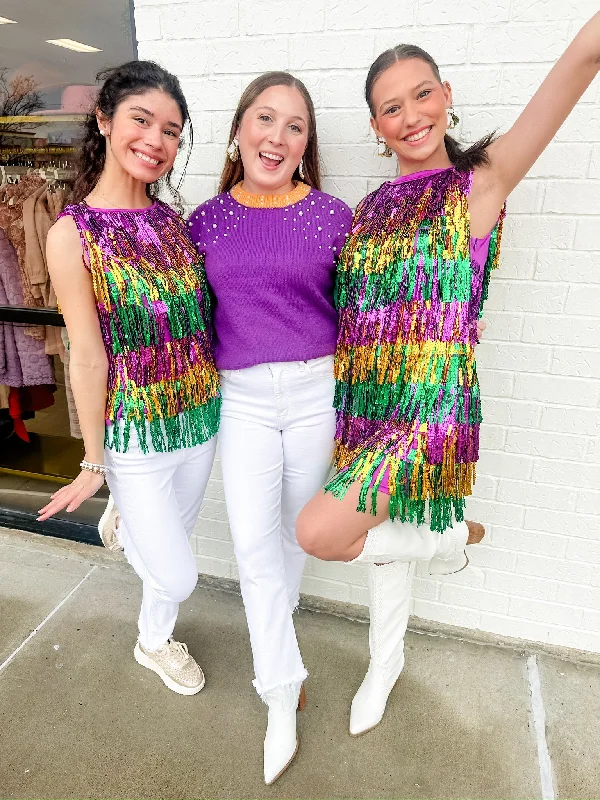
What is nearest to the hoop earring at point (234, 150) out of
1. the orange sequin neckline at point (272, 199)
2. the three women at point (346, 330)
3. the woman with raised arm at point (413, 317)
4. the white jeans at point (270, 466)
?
the three women at point (346, 330)

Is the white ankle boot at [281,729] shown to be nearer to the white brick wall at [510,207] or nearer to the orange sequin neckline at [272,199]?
the white brick wall at [510,207]

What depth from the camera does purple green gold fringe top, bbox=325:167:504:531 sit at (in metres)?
1.45

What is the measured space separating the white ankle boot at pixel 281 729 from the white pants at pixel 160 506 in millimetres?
446

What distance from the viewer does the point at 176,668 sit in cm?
207

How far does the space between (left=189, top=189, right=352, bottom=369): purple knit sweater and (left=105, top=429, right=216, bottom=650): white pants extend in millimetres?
367

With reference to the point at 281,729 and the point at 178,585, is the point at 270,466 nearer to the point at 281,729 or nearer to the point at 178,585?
the point at 178,585

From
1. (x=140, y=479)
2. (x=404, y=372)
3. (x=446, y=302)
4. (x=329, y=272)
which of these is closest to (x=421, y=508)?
(x=404, y=372)

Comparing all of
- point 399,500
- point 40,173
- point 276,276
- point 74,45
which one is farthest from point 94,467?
point 74,45

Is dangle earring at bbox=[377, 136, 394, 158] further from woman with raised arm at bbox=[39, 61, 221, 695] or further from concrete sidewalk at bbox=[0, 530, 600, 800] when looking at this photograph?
concrete sidewalk at bbox=[0, 530, 600, 800]

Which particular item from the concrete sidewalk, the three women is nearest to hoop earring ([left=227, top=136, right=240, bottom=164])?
the three women

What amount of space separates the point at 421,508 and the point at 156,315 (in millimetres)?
891

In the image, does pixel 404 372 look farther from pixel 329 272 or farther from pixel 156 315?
pixel 156 315

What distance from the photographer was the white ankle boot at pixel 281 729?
5.80ft

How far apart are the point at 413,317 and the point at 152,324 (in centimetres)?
71
